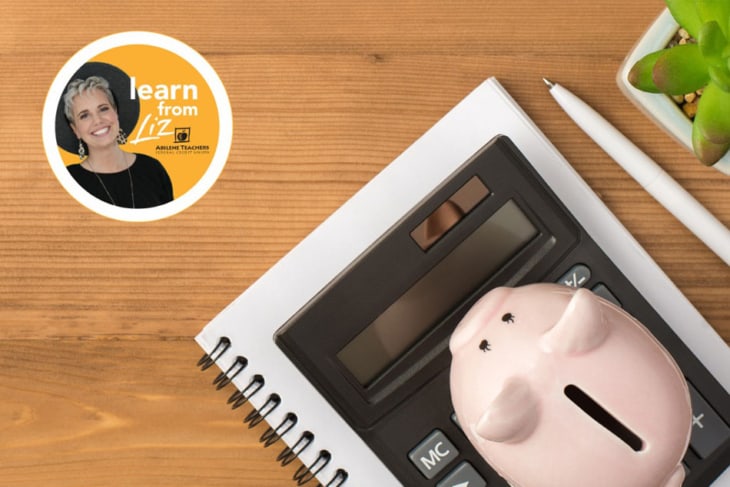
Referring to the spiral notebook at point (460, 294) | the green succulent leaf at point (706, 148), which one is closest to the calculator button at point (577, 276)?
the spiral notebook at point (460, 294)

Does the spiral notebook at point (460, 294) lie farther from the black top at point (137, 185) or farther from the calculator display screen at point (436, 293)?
the black top at point (137, 185)

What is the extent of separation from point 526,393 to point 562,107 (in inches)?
9.9

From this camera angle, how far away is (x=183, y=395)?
0.57 meters

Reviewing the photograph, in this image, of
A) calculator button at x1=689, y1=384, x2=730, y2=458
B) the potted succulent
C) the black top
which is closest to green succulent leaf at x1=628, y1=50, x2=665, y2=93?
the potted succulent

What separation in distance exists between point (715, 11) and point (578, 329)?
0.65 ft

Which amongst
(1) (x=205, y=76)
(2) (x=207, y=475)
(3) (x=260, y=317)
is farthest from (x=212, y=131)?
(2) (x=207, y=475)

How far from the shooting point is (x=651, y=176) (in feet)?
1.78

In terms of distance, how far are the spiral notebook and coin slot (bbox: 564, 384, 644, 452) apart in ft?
0.44

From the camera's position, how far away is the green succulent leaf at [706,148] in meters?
0.45

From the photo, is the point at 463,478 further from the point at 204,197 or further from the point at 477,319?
the point at 204,197

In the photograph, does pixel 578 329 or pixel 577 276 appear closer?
pixel 578 329

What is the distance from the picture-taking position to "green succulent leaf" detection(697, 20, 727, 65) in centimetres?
40

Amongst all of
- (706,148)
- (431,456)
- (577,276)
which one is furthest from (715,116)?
(431,456)

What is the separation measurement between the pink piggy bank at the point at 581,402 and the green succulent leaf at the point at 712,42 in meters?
0.15
